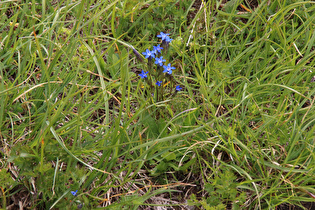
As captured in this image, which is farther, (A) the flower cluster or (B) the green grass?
(A) the flower cluster

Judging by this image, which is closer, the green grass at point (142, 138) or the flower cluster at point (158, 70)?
the green grass at point (142, 138)

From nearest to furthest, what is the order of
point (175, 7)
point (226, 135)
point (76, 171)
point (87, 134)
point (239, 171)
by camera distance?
1. point (76, 171)
2. point (87, 134)
3. point (239, 171)
4. point (226, 135)
5. point (175, 7)

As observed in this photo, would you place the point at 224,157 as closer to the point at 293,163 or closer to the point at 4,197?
the point at 293,163

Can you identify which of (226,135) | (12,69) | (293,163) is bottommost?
(293,163)

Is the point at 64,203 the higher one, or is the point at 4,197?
the point at 4,197

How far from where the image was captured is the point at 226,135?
2027mm

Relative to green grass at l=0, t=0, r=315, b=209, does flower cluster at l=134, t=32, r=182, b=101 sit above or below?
above

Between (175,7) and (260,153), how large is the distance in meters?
1.33

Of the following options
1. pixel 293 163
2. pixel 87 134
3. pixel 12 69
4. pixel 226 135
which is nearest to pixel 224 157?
pixel 226 135

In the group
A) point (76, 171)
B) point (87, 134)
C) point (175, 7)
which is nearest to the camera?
point (76, 171)

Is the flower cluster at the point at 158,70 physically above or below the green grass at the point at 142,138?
above

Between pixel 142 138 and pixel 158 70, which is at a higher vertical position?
pixel 158 70

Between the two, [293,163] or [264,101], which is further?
[264,101]

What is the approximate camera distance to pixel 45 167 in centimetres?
150
